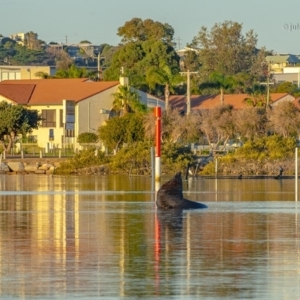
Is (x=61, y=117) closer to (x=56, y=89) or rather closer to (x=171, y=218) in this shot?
(x=56, y=89)

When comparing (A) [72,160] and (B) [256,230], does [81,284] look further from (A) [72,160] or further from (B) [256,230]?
(A) [72,160]

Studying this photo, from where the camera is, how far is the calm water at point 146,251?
587 inches

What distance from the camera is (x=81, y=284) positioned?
50.0 ft

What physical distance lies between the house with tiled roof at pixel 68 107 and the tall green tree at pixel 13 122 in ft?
25.1

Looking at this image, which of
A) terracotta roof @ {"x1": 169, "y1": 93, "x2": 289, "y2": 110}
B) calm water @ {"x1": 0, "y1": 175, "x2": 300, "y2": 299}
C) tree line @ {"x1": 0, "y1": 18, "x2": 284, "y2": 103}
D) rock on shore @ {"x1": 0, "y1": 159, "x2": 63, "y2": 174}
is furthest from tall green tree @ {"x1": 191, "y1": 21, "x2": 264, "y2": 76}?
calm water @ {"x1": 0, "y1": 175, "x2": 300, "y2": 299}

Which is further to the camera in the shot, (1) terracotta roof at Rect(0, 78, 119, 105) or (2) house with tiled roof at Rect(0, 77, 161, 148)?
(1) terracotta roof at Rect(0, 78, 119, 105)

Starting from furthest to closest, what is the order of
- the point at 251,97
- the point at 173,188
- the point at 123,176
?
1. the point at 251,97
2. the point at 123,176
3. the point at 173,188

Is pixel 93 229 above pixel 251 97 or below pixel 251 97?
below

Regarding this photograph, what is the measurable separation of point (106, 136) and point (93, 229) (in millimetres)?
51349

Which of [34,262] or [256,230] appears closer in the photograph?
[34,262]

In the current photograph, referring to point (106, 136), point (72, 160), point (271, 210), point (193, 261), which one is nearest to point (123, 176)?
point (72, 160)

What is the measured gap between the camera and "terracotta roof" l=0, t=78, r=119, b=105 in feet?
300

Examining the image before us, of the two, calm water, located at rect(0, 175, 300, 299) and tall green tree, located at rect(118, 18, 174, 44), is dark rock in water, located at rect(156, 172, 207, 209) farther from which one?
tall green tree, located at rect(118, 18, 174, 44)

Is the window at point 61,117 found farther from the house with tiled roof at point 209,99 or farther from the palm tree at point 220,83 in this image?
the palm tree at point 220,83
